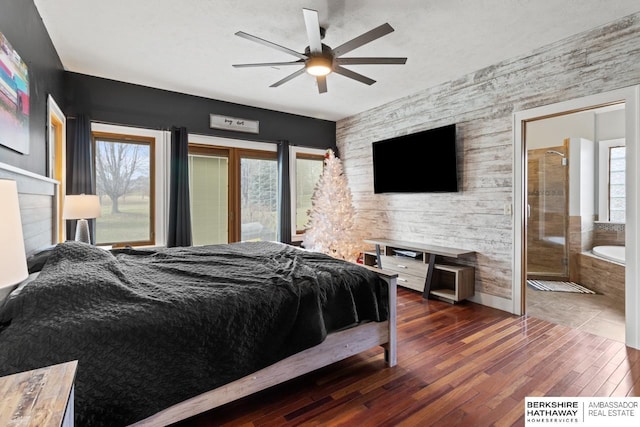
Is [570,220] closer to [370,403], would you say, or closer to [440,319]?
[440,319]

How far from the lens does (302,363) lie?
6.48 feet

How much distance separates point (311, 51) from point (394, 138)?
243 centimetres

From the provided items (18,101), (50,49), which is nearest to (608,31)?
(18,101)

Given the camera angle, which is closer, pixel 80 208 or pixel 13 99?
pixel 13 99

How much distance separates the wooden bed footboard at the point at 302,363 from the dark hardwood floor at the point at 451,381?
178 millimetres

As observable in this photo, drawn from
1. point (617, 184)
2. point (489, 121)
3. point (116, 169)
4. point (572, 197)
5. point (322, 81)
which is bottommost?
point (572, 197)

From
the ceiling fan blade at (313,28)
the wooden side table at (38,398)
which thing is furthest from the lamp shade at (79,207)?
the ceiling fan blade at (313,28)

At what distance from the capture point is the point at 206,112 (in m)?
4.52

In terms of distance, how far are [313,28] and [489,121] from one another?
2.46m

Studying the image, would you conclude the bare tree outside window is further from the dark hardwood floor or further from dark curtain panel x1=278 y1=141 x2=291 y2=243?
the dark hardwood floor

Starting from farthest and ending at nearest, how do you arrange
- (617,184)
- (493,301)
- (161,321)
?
1. (617,184)
2. (493,301)
3. (161,321)

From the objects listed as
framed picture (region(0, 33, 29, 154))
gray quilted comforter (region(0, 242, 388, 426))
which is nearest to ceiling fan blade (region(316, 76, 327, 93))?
gray quilted comforter (region(0, 242, 388, 426))

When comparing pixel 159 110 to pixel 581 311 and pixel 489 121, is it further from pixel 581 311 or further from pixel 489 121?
pixel 581 311

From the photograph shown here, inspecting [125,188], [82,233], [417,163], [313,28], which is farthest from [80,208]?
[417,163]
